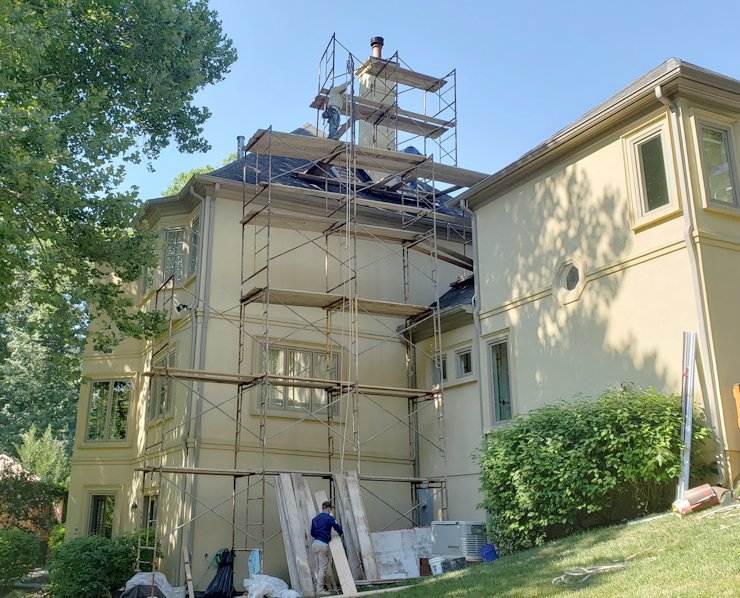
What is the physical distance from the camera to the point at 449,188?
20.2m

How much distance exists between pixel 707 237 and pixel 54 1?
498 inches

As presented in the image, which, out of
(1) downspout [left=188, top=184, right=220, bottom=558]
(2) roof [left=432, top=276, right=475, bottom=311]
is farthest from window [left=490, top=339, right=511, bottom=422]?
(1) downspout [left=188, top=184, right=220, bottom=558]

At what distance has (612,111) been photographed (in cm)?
1208

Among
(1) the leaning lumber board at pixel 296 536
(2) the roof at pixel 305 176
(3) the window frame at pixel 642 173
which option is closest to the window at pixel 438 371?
(2) the roof at pixel 305 176

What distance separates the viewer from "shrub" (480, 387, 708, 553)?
10250 millimetres

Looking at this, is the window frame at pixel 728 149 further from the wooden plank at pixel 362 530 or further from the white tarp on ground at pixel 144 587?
the white tarp on ground at pixel 144 587

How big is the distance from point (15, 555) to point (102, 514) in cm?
205

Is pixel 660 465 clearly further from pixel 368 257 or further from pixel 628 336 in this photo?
pixel 368 257

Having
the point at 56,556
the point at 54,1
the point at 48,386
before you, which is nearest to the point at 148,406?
the point at 56,556

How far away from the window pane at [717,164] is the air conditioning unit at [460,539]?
6.66m

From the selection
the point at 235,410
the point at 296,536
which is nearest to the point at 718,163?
the point at 296,536

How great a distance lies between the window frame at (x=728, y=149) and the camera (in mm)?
11164

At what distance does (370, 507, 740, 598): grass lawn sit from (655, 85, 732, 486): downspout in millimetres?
1161

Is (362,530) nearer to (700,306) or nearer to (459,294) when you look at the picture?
(459,294)
